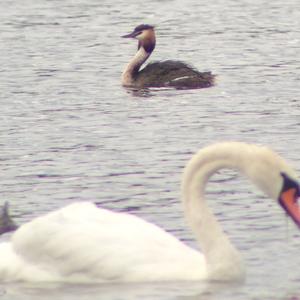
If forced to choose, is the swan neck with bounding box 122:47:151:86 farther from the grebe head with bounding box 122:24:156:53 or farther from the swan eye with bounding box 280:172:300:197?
the swan eye with bounding box 280:172:300:197

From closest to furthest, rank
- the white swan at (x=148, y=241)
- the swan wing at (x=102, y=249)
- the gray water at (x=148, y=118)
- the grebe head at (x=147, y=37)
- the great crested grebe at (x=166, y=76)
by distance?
1. the white swan at (x=148, y=241)
2. the swan wing at (x=102, y=249)
3. the gray water at (x=148, y=118)
4. the great crested grebe at (x=166, y=76)
5. the grebe head at (x=147, y=37)

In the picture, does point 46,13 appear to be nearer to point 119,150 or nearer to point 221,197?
point 119,150

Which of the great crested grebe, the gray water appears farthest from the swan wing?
the great crested grebe

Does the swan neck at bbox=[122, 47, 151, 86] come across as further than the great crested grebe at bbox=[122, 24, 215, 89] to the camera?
Yes

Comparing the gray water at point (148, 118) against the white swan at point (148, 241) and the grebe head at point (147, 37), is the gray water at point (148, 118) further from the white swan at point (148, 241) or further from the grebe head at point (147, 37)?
the grebe head at point (147, 37)

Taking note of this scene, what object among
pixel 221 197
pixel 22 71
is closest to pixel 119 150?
pixel 221 197

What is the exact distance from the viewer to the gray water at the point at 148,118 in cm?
1339

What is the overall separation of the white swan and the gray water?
0.38 feet

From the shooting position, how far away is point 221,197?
1532 centimetres

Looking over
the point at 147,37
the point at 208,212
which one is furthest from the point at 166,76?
the point at 208,212

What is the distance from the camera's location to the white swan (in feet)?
39.0

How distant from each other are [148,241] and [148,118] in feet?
29.6

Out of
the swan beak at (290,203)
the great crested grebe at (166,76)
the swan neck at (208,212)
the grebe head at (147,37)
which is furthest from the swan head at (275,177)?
the grebe head at (147,37)

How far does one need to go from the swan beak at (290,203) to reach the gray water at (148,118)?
570 mm
